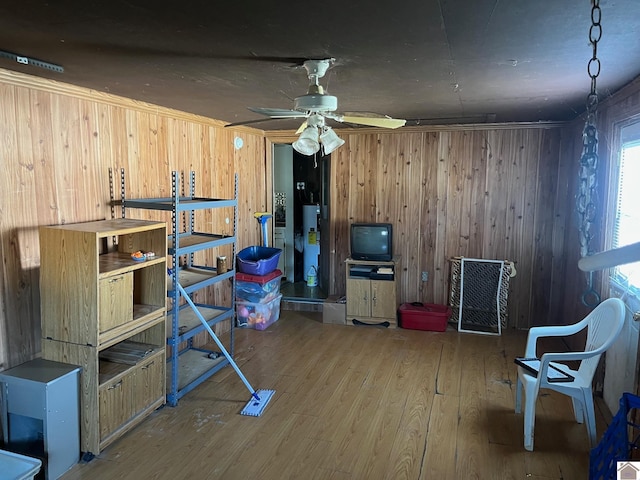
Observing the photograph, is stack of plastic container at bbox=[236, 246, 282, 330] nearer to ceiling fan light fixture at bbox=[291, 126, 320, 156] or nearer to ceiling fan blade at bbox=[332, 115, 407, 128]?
ceiling fan light fixture at bbox=[291, 126, 320, 156]

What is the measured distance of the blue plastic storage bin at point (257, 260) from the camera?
16.4 ft

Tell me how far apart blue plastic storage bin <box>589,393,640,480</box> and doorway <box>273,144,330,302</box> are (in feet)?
14.6

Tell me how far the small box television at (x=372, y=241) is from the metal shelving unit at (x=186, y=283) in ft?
5.66

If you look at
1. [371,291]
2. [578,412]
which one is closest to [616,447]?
[578,412]

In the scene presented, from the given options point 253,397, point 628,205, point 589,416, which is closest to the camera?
A: point 589,416

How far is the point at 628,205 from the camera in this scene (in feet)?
10.2

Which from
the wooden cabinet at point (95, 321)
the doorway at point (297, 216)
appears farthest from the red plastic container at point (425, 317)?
the wooden cabinet at point (95, 321)

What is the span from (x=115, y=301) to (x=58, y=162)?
978 mm

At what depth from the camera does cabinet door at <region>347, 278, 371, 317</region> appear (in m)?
5.26

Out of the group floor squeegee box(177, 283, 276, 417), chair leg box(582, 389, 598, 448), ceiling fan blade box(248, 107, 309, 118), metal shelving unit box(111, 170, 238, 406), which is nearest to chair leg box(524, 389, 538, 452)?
chair leg box(582, 389, 598, 448)

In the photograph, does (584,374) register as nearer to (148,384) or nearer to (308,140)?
(308,140)

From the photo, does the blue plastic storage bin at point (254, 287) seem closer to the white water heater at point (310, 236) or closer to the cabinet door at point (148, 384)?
the white water heater at point (310, 236)

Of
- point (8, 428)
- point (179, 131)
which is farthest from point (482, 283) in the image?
point (8, 428)

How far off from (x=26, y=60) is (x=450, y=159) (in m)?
4.19
